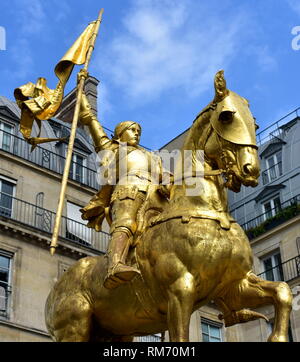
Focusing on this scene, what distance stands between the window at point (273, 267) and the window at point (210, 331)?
3108 millimetres

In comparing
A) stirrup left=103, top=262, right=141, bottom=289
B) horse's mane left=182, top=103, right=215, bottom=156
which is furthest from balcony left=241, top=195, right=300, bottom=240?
stirrup left=103, top=262, right=141, bottom=289

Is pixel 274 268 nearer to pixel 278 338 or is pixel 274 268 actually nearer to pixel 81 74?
pixel 81 74

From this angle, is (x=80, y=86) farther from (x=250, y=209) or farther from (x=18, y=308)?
(x=250, y=209)

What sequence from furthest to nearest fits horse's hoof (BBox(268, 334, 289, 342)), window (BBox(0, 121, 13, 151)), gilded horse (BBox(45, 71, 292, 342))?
window (BBox(0, 121, 13, 151)) < gilded horse (BBox(45, 71, 292, 342)) < horse's hoof (BBox(268, 334, 289, 342))

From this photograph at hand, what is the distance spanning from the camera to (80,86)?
9.38 meters

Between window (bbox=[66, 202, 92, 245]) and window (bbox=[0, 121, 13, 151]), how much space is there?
11.4ft

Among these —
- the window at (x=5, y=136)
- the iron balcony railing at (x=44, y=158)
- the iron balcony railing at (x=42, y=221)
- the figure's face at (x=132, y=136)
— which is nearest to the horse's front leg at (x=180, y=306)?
the figure's face at (x=132, y=136)

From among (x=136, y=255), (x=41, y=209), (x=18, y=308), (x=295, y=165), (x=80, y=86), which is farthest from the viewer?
(x=295, y=165)

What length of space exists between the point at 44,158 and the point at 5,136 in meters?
1.90

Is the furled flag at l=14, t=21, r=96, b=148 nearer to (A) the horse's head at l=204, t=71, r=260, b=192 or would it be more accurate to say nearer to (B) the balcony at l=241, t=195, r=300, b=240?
(A) the horse's head at l=204, t=71, r=260, b=192

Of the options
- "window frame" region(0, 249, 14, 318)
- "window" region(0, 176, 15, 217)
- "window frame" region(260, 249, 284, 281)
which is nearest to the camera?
"window frame" region(0, 249, 14, 318)

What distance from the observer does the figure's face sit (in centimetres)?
902
